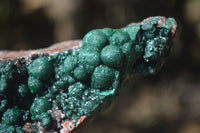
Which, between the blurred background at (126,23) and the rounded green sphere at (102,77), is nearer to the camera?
the rounded green sphere at (102,77)

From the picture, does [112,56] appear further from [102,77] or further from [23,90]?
[23,90]

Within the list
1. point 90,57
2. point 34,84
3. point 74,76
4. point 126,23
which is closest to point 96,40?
point 90,57

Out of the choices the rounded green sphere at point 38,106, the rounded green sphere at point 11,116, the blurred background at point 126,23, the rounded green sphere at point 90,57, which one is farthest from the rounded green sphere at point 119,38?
the blurred background at point 126,23

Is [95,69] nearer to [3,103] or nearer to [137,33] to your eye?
[137,33]

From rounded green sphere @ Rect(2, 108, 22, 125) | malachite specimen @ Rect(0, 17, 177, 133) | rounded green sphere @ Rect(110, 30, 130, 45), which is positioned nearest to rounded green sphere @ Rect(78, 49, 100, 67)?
malachite specimen @ Rect(0, 17, 177, 133)

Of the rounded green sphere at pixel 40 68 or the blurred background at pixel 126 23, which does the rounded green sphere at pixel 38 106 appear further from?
the blurred background at pixel 126 23

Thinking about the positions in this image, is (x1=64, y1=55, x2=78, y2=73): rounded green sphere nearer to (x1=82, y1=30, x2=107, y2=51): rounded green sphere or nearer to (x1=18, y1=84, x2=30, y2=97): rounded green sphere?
(x1=82, y1=30, x2=107, y2=51): rounded green sphere

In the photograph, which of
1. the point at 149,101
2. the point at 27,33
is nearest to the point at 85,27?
the point at 27,33
